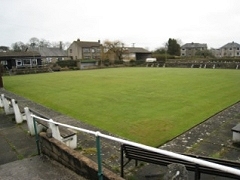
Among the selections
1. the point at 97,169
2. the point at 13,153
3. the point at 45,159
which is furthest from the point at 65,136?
the point at 97,169

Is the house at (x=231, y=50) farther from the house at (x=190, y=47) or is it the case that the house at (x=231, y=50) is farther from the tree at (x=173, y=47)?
the tree at (x=173, y=47)

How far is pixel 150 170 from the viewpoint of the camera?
13.1 feet

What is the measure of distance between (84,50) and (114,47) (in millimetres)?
12769

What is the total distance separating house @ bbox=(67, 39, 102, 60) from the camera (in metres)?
62.0

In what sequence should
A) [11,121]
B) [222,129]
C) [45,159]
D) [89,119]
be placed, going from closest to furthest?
[45,159], [222,129], [11,121], [89,119]

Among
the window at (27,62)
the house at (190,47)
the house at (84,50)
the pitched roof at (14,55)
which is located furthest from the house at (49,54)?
the house at (190,47)

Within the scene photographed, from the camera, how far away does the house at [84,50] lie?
62000 mm

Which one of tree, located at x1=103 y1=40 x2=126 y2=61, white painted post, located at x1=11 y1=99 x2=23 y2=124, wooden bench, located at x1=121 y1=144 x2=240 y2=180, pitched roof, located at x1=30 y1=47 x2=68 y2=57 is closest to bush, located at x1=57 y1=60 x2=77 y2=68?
tree, located at x1=103 y1=40 x2=126 y2=61

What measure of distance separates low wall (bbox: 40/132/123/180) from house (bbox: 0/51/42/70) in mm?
41632

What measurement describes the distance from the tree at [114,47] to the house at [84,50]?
7.38m

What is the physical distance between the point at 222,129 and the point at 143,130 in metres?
2.58

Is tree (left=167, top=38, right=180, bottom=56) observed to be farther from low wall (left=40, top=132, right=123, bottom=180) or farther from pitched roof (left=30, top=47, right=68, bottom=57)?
low wall (left=40, top=132, right=123, bottom=180)

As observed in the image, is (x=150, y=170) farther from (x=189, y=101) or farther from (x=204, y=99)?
(x=204, y=99)

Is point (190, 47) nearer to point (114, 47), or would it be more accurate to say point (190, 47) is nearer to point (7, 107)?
point (114, 47)
